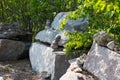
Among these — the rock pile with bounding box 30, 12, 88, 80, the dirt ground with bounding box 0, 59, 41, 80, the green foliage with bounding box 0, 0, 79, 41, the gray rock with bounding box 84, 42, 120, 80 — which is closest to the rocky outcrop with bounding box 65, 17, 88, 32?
the rock pile with bounding box 30, 12, 88, 80

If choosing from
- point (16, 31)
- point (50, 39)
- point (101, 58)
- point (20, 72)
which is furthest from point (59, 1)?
point (101, 58)

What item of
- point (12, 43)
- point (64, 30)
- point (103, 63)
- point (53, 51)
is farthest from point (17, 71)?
point (103, 63)

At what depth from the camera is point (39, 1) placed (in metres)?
10.9

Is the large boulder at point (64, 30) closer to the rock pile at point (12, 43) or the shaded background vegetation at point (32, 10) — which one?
the rock pile at point (12, 43)

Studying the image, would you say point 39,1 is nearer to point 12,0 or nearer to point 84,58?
point 12,0

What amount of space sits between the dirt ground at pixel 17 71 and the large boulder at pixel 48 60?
0.21 meters

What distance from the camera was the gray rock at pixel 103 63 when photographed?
5.61 metres

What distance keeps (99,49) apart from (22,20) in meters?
6.10

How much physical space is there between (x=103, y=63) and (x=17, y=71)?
3.54m

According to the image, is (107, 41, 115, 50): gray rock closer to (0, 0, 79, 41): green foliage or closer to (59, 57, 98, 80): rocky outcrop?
(59, 57, 98, 80): rocky outcrop

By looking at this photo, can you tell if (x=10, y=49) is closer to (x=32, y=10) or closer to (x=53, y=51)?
(x=32, y=10)

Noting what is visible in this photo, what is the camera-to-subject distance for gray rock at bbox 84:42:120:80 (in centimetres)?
561

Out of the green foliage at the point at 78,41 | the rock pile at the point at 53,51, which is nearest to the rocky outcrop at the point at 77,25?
the rock pile at the point at 53,51

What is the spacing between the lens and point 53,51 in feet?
26.2
